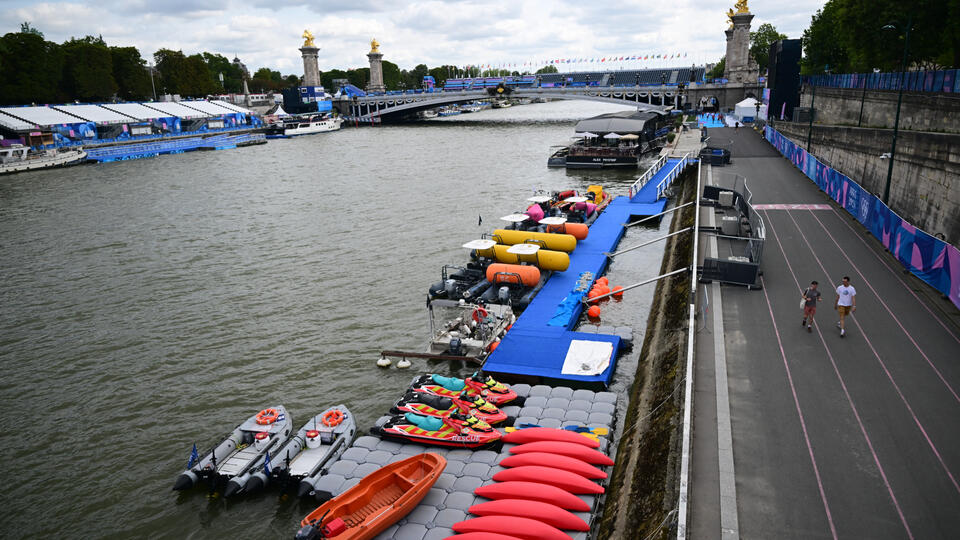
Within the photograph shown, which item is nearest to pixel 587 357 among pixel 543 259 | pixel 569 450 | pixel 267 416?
pixel 569 450

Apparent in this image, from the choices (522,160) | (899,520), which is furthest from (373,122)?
(899,520)

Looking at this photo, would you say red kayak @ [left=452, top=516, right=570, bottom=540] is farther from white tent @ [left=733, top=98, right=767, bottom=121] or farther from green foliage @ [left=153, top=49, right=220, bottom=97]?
green foliage @ [left=153, top=49, right=220, bottom=97]

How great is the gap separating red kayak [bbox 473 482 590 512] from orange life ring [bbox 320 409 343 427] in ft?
18.9

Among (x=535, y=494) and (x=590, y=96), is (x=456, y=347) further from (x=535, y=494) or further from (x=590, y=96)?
(x=590, y=96)

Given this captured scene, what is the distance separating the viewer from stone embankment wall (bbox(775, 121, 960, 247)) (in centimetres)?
2330

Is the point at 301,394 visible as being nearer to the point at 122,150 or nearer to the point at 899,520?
the point at 899,520

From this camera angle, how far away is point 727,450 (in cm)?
1262

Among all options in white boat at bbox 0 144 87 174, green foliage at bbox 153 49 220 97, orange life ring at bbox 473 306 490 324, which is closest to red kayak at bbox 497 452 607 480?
orange life ring at bbox 473 306 490 324

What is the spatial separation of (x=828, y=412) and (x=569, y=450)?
630 centimetres

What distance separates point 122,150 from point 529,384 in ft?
294

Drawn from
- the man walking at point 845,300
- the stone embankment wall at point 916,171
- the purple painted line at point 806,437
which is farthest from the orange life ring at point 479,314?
the stone embankment wall at point 916,171

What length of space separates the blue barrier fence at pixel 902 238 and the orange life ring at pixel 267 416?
2181cm

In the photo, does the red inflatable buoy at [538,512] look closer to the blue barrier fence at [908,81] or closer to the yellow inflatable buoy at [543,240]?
the yellow inflatable buoy at [543,240]

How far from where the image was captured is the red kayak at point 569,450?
49.6 feet
